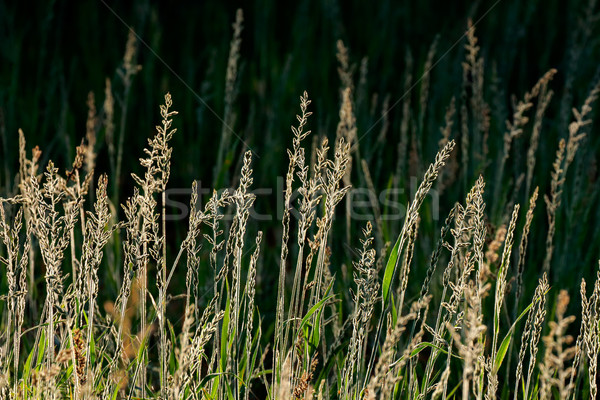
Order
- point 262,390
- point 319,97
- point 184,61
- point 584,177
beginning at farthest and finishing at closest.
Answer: point 184,61, point 319,97, point 584,177, point 262,390

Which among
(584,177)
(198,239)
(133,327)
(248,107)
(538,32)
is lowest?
(133,327)

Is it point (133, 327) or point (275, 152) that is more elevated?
point (275, 152)

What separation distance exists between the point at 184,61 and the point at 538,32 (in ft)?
6.93

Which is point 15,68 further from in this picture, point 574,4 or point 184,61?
point 574,4

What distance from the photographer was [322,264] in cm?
147

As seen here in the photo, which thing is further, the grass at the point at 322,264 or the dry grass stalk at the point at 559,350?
the grass at the point at 322,264

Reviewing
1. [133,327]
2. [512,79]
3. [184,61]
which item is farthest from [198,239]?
[512,79]

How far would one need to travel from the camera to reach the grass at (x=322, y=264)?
1.31 meters

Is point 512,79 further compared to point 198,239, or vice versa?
point 512,79

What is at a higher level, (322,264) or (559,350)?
(322,264)

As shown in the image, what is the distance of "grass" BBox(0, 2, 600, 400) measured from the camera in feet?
4.28

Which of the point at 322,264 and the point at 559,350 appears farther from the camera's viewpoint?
the point at 322,264

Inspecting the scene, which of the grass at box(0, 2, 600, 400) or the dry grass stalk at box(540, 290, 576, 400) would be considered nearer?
the dry grass stalk at box(540, 290, 576, 400)

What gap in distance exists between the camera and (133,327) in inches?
75.4
